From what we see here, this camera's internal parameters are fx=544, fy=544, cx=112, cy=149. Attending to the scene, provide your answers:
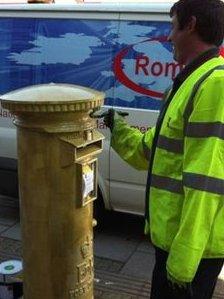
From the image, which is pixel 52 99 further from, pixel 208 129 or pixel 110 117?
pixel 208 129

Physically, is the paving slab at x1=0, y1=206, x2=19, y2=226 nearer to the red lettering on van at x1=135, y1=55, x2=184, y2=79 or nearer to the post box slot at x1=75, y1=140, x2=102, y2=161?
the red lettering on van at x1=135, y1=55, x2=184, y2=79

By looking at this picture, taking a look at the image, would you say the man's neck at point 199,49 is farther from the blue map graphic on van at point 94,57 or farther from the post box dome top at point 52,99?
the blue map graphic on van at point 94,57

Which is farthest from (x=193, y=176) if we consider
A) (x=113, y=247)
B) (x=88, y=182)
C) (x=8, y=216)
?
(x=8, y=216)

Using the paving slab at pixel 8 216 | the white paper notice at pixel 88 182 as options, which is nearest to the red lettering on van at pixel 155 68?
the white paper notice at pixel 88 182

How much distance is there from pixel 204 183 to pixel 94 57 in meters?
2.65

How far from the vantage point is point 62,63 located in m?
4.72

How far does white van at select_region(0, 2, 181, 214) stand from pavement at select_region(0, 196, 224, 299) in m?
0.37

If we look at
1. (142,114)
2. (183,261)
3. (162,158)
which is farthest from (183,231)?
(142,114)

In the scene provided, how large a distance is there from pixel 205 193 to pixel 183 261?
28 centimetres

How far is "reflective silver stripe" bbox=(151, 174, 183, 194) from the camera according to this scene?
2.35 m

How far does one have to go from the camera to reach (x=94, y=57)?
4.59 metres

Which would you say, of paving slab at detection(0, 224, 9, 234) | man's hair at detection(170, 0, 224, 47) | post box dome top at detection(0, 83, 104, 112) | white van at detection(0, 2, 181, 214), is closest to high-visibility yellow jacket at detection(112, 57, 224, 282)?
man's hair at detection(170, 0, 224, 47)

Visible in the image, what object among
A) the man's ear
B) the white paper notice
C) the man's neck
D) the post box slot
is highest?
the man's ear

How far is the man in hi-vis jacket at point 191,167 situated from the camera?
7.10ft
